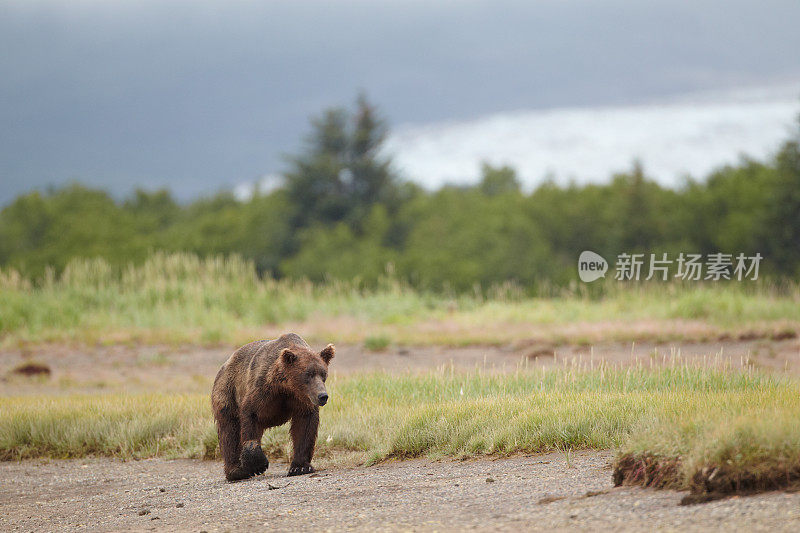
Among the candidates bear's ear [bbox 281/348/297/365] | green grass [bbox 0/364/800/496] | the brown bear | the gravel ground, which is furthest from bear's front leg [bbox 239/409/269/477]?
green grass [bbox 0/364/800/496]

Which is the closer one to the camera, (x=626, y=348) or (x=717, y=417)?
(x=717, y=417)

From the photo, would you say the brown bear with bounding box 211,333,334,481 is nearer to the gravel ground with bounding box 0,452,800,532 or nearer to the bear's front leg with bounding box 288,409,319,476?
the bear's front leg with bounding box 288,409,319,476

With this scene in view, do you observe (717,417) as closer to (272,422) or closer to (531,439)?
(531,439)

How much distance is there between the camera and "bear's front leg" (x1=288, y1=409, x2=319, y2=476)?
7898 mm

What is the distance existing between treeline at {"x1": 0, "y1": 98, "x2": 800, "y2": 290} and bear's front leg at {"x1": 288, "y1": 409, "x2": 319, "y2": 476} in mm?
23472

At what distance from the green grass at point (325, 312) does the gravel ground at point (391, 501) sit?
11.9 m

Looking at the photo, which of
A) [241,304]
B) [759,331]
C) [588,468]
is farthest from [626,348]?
[588,468]

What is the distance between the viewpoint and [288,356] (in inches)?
297

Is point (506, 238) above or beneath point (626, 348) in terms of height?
above

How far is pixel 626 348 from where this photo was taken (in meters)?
19.0

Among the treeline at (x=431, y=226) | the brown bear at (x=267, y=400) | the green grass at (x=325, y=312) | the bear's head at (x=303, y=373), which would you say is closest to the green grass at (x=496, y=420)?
the brown bear at (x=267, y=400)

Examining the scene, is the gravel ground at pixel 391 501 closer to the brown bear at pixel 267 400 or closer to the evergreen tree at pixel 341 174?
the brown bear at pixel 267 400

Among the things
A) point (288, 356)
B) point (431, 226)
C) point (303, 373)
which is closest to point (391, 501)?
point (303, 373)

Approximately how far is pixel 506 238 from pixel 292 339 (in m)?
32.5
